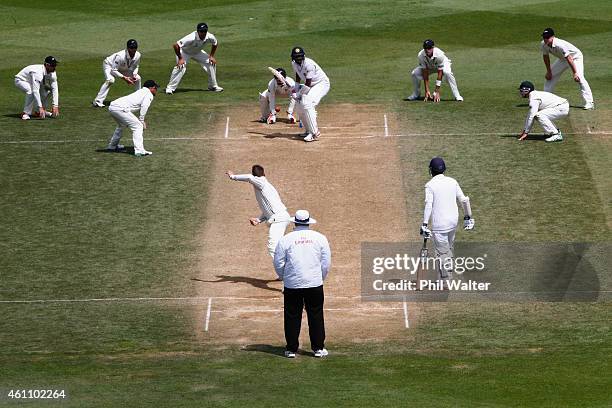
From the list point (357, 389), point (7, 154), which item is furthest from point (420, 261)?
point (7, 154)

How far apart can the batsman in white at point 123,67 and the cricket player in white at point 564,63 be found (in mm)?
10351

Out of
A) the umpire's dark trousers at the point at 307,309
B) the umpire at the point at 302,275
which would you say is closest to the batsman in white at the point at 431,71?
the umpire at the point at 302,275

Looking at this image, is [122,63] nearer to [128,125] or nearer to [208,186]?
[128,125]

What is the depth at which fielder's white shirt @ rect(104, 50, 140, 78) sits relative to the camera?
3344 cm

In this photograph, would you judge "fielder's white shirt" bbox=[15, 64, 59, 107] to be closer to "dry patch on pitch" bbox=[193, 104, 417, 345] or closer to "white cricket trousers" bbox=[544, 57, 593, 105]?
"dry patch on pitch" bbox=[193, 104, 417, 345]

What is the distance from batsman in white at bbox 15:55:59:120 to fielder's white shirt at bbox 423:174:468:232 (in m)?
13.1

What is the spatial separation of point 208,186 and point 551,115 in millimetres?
8078

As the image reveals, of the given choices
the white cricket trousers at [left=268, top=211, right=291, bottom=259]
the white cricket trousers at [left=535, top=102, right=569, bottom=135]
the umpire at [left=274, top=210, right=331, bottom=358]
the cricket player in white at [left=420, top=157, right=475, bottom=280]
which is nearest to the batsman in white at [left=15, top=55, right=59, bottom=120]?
the white cricket trousers at [left=268, top=211, right=291, bottom=259]

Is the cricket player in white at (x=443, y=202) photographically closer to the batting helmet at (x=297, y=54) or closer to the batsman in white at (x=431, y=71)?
the batting helmet at (x=297, y=54)

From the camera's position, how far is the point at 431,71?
109 ft

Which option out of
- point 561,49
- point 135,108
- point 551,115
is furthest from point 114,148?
point 561,49

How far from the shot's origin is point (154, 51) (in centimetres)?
4069

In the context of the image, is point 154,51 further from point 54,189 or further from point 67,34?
A: point 54,189

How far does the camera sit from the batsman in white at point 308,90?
30406 millimetres
